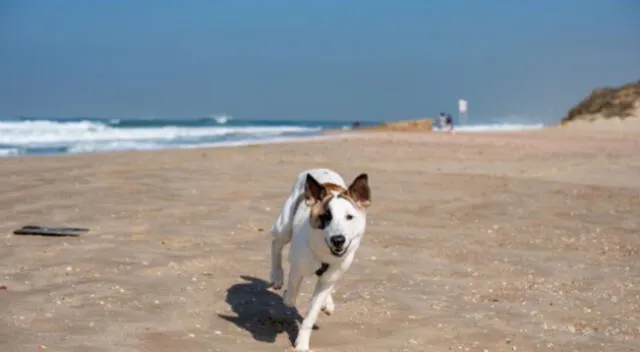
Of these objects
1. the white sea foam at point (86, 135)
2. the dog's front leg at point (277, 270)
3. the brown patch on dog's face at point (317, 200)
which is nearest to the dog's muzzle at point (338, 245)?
the brown patch on dog's face at point (317, 200)

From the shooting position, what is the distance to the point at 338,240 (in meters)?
5.46

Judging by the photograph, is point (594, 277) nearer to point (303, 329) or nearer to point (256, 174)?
point (303, 329)

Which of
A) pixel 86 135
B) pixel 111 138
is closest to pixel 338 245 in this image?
pixel 111 138

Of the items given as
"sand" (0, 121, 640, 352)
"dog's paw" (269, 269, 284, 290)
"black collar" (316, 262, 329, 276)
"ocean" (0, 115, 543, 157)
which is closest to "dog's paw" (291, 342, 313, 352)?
"sand" (0, 121, 640, 352)

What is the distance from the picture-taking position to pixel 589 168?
62.3 feet

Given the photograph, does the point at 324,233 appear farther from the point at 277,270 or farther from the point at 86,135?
the point at 86,135

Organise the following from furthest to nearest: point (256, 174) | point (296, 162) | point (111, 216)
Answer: point (296, 162)
point (256, 174)
point (111, 216)

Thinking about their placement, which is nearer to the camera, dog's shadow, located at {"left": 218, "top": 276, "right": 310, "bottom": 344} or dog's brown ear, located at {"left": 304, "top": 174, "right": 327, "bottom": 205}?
dog's brown ear, located at {"left": 304, "top": 174, "right": 327, "bottom": 205}

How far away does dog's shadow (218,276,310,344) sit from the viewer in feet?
21.4

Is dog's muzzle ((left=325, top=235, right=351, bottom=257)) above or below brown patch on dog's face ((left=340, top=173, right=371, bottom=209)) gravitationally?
below

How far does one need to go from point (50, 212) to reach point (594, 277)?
22.2 feet

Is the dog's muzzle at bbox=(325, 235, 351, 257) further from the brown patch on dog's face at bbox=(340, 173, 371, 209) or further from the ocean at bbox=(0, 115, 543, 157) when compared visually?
the ocean at bbox=(0, 115, 543, 157)

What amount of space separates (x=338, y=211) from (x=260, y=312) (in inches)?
73.2

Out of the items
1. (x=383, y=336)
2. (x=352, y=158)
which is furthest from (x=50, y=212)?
(x=352, y=158)
